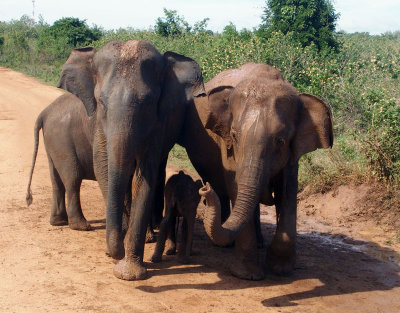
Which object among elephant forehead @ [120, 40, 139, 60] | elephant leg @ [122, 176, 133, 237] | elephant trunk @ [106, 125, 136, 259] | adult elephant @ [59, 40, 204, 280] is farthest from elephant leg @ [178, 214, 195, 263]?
elephant forehead @ [120, 40, 139, 60]

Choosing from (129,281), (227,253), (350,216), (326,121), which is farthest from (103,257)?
(350,216)

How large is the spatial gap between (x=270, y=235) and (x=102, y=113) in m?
3.14

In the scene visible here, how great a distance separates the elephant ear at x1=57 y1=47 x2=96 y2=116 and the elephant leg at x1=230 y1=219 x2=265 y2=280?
2056 millimetres

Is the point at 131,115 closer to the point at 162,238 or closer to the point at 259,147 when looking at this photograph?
the point at 259,147

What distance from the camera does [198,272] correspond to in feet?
20.2

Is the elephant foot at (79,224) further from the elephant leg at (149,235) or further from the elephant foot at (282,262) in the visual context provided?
the elephant foot at (282,262)

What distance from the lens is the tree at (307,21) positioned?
16.4m

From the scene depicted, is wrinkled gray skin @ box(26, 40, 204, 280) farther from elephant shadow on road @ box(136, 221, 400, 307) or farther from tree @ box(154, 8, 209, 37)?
tree @ box(154, 8, 209, 37)

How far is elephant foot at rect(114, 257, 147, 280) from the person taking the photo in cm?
577

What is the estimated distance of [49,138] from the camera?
24.5 feet

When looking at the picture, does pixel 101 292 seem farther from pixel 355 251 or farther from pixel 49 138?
pixel 355 251

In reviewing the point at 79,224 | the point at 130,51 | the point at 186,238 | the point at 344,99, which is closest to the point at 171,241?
the point at 186,238

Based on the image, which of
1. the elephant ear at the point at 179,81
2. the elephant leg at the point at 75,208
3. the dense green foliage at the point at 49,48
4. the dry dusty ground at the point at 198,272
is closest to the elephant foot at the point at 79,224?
the elephant leg at the point at 75,208

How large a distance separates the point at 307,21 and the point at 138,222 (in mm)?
12126
